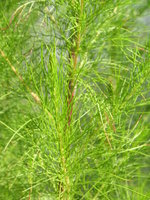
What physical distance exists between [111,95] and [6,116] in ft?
1.38

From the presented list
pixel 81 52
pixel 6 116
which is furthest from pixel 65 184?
pixel 6 116

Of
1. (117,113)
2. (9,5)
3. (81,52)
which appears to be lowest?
(117,113)

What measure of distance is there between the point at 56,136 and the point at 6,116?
1.51 feet

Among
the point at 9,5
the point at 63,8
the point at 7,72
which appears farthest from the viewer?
the point at 9,5

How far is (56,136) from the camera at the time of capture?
1.58 feet

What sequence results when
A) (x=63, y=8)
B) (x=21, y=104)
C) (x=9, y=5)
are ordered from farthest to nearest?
(x=21, y=104), (x=9, y=5), (x=63, y=8)

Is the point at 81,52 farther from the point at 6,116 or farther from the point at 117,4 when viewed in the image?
the point at 6,116

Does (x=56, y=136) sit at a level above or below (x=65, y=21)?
below

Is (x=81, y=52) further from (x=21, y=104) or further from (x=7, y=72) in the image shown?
(x=21, y=104)

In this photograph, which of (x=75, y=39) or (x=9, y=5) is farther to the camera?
(x=9, y=5)

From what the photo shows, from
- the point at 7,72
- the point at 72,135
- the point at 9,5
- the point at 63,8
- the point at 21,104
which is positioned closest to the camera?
the point at 72,135

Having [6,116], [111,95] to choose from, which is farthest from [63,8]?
[6,116]

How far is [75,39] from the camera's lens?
58 cm

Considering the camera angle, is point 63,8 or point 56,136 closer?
point 56,136
